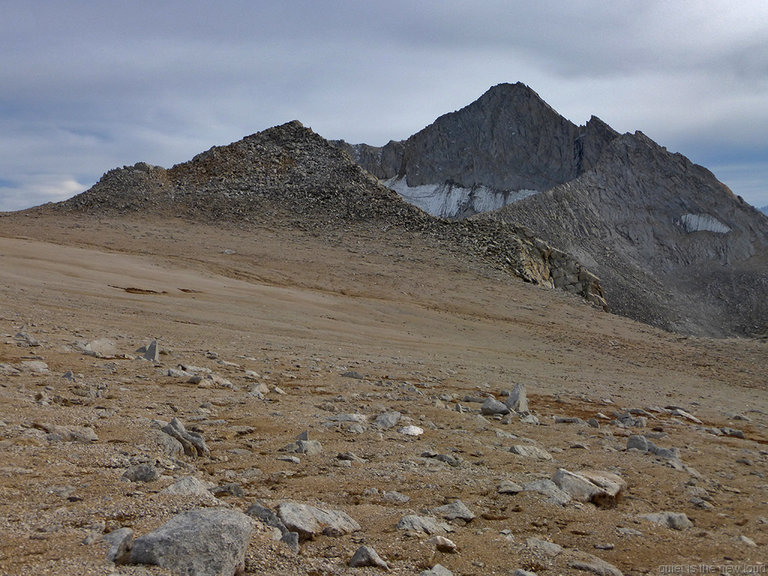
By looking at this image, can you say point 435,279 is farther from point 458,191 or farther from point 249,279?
point 458,191

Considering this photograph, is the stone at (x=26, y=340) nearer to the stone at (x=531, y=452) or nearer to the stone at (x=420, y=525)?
the stone at (x=531, y=452)

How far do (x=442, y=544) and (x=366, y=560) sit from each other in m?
0.61

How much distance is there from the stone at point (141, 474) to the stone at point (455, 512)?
1.94m

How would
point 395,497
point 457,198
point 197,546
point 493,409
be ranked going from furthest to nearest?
point 457,198
point 493,409
point 395,497
point 197,546

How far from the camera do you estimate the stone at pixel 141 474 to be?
433cm

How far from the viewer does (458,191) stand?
132 m

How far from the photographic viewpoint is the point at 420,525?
4145 millimetres

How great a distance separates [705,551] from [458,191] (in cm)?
12955

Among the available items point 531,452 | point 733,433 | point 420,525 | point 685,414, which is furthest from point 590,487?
point 685,414

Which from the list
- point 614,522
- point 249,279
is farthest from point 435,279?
point 614,522

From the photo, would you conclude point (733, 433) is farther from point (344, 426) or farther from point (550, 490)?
point (344, 426)

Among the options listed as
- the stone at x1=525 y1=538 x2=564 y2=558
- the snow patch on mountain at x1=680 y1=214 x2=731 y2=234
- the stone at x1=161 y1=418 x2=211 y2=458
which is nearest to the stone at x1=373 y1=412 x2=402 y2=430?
the stone at x1=161 y1=418 x2=211 y2=458

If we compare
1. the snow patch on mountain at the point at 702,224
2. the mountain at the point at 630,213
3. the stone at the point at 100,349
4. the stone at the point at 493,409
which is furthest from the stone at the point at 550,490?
the snow patch on mountain at the point at 702,224

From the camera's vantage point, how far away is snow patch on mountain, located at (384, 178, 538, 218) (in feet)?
412
